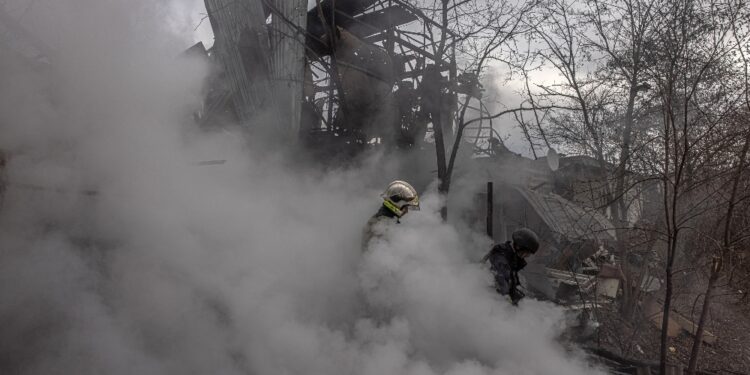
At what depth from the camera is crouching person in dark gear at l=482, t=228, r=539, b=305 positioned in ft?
15.3

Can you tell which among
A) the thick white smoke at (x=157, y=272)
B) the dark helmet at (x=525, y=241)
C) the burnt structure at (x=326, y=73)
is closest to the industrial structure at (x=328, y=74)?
the burnt structure at (x=326, y=73)

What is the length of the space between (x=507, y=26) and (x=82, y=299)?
765 cm

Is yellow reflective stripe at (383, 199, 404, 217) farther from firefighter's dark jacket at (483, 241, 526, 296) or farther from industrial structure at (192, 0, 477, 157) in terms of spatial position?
industrial structure at (192, 0, 477, 157)

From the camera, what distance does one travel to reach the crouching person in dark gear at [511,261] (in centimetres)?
466

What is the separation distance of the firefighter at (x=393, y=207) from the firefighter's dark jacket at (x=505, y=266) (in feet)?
3.71

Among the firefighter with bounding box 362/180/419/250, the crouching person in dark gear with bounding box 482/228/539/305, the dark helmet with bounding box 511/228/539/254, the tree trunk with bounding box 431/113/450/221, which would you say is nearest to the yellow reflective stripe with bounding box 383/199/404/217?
the firefighter with bounding box 362/180/419/250

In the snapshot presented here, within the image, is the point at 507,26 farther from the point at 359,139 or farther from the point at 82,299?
the point at 82,299

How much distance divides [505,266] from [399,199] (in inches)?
55.8

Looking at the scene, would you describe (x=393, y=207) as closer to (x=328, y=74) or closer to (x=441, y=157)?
(x=441, y=157)

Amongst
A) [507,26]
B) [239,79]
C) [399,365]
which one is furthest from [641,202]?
[239,79]

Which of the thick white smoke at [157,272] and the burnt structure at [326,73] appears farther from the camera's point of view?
the burnt structure at [326,73]

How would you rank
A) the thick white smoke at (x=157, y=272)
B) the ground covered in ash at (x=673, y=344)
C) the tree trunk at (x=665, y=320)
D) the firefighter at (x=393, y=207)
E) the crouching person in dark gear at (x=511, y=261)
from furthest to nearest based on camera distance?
the ground covered in ash at (x=673, y=344) < the firefighter at (x=393, y=207) < the crouching person in dark gear at (x=511, y=261) < the tree trunk at (x=665, y=320) < the thick white smoke at (x=157, y=272)

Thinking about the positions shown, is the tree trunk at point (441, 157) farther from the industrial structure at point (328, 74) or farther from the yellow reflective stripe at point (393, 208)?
the yellow reflective stripe at point (393, 208)

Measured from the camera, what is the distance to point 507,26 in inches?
313
